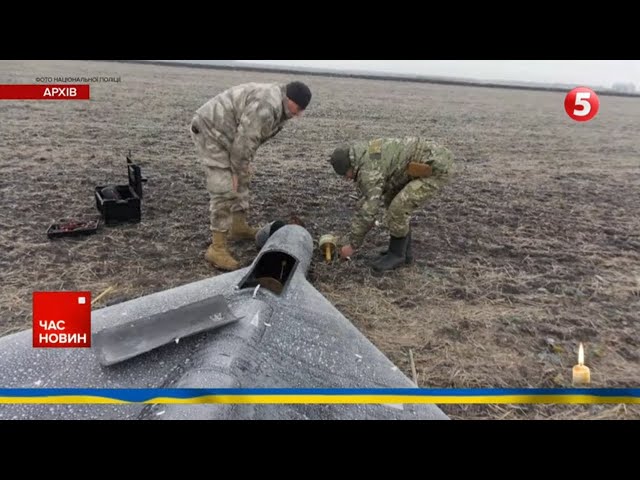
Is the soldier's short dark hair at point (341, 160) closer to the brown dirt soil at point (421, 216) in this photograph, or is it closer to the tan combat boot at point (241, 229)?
the brown dirt soil at point (421, 216)

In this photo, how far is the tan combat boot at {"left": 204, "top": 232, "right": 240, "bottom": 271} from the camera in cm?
542

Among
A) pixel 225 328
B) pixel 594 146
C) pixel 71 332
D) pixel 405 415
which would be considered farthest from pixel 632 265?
pixel 71 332

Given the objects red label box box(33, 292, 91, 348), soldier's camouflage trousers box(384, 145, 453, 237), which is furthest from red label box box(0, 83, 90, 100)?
soldier's camouflage trousers box(384, 145, 453, 237)

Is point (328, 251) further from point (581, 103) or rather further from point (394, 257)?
point (581, 103)

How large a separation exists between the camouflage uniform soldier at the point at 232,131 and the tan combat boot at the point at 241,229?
1.67 feet

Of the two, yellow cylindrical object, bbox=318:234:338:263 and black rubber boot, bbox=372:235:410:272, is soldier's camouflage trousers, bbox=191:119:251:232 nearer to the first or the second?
yellow cylindrical object, bbox=318:234:338:263

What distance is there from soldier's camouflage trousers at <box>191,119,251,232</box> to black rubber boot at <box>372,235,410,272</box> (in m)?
1.78

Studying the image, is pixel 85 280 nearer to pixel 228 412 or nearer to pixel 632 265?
pixel 228 412

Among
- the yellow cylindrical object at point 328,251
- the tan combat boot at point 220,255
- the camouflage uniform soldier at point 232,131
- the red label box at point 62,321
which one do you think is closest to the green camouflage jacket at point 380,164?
the yellow cylindrical object at point 328,251

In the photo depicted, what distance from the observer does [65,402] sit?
94.8 inches

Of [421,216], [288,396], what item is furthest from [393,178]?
[288,396]

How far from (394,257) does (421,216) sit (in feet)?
4.79

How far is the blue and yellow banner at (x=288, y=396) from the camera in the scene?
92.8 inches

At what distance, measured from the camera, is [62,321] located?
8.88ft
